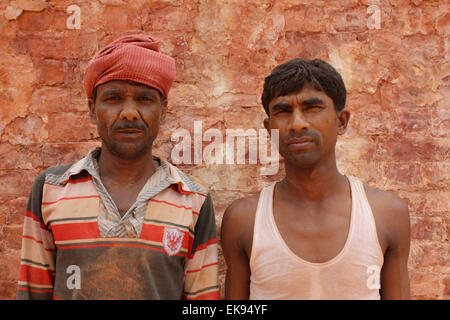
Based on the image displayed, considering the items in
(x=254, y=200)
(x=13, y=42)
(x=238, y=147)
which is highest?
(x=13, y=42)

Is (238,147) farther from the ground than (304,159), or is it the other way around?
(238,147)

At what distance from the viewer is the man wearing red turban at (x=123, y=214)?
Answer: 5.89ft

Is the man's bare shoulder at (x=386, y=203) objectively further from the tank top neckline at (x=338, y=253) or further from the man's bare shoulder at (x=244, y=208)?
the man's bare shoulder at (x=244, y=208)

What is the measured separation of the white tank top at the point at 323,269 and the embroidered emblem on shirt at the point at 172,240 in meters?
0.36

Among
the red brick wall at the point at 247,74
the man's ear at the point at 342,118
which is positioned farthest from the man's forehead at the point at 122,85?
the man's ear at the point at 342,118

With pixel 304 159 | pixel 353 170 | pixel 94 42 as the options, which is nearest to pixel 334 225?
pixel 304 159

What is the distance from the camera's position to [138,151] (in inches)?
76.0

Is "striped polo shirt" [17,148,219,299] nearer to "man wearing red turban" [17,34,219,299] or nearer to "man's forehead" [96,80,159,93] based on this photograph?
"man wearing red turban" [17,34,219,299]

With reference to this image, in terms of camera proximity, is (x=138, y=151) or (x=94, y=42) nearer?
(x=138, y=151)

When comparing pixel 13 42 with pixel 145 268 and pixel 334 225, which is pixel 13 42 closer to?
pixel 145 268

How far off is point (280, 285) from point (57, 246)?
A: 3.30 feet

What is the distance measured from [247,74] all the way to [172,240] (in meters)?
1.10

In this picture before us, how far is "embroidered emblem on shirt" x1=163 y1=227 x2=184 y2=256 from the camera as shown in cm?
185

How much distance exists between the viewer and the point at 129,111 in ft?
6.13
